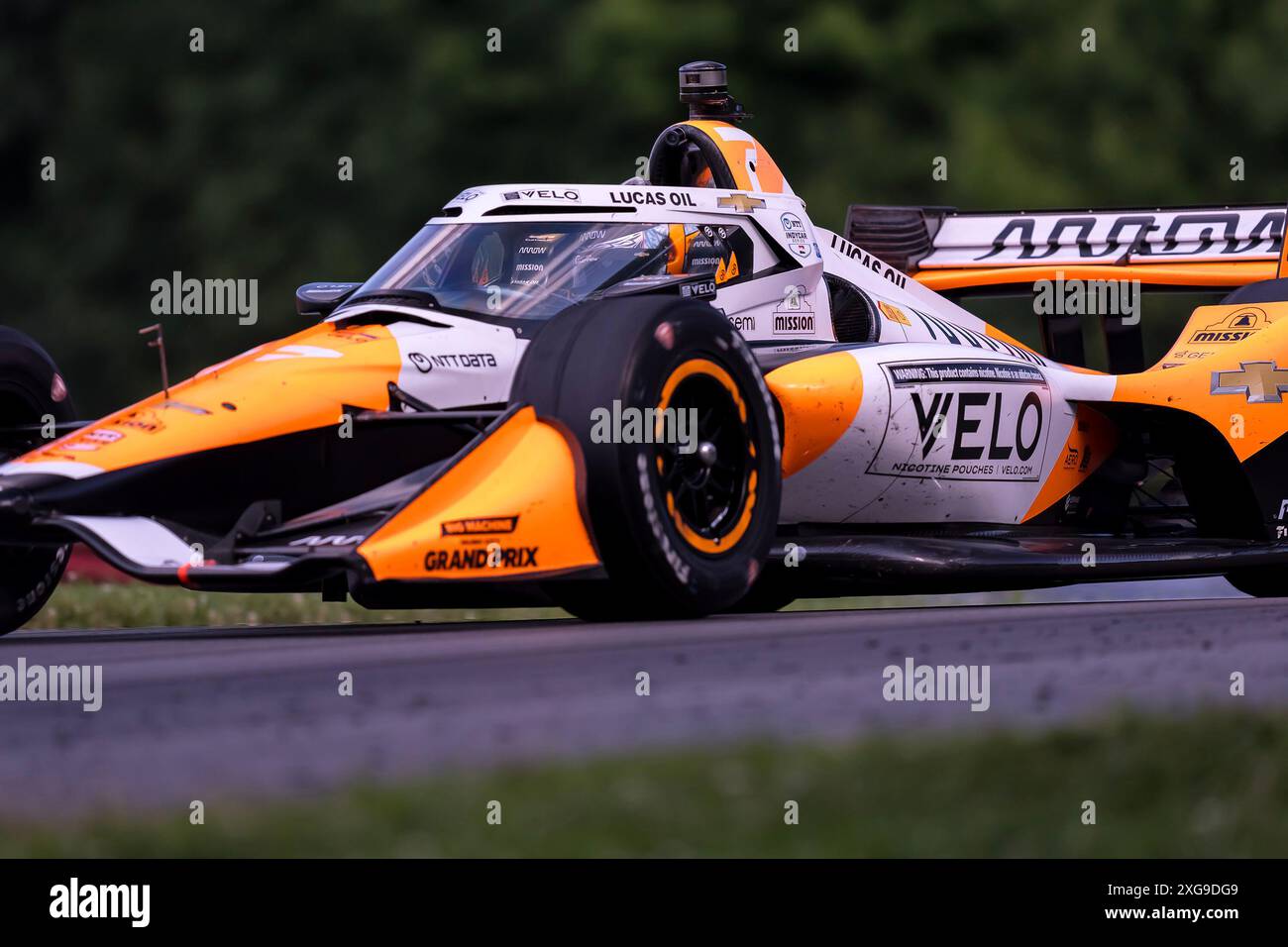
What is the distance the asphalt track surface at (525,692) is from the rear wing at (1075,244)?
3702 millimetres

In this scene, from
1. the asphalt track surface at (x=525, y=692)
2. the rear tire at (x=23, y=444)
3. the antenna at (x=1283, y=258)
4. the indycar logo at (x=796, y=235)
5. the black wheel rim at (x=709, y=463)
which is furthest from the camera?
the antenna at (x=1283, y=258)

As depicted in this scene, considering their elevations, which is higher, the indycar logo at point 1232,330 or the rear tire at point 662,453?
the indycar logo at point 1232,330

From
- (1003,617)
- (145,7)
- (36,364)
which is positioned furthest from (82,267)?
(1003,617)

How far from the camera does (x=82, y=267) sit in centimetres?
2762

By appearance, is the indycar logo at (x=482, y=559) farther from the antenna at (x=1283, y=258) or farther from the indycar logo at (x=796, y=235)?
the antenna at (x=1283, y=258)

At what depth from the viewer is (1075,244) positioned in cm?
1095

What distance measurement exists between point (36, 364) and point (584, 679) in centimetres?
A: 390

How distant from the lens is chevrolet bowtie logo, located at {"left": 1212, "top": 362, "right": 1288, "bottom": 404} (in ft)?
30.9

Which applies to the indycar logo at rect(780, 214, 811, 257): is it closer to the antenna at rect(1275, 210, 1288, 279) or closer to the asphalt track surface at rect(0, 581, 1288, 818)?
the asphalt track surface at rect(0, 581, 1288, 818)

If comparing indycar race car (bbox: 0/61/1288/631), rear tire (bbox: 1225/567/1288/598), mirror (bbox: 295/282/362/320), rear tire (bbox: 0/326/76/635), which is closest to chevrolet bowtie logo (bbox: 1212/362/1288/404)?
indycar race car (bbox: 0/61/1288/631)

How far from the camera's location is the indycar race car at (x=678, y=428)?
6.64 meters

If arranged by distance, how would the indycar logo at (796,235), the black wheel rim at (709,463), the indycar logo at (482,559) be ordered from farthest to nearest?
the indycar logo at (796,235) < the black wheel rim at (709,463) < the indycar logo at (482,559)

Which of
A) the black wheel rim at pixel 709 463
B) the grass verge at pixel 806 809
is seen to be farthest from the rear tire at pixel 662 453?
the grass verge at pixel 806 809

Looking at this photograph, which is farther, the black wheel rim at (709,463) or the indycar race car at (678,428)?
the black wheel rim at (709,463)
